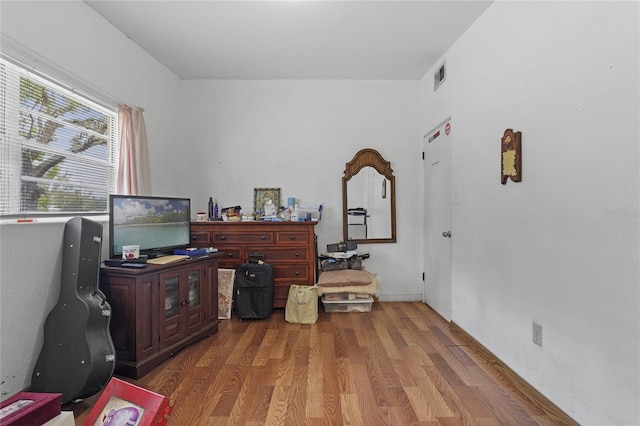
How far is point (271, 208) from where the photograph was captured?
3686 mm

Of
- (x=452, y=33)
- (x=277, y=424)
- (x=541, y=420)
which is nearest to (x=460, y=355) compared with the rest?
(x=541, y=420)

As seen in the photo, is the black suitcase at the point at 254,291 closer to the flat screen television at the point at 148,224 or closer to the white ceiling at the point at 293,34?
the flat screen television at the point at 148,224

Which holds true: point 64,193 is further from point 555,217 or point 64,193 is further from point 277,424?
point 555,217

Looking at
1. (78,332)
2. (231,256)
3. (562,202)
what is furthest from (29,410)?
(562,202)

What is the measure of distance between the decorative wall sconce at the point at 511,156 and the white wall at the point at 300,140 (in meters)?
1.70

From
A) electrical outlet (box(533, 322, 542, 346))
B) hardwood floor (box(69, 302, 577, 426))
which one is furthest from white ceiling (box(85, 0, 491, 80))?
hardwood floor (box(69, 302, 577, 426))

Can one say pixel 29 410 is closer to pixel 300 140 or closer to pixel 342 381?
pixel 342 381

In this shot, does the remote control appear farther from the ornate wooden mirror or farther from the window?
the ornate wooden mirror

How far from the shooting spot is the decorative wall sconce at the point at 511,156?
198 centimetres

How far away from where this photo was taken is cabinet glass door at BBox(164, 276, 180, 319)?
2.29 meters

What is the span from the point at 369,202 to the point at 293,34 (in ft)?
6.69

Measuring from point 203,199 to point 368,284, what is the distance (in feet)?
7.57

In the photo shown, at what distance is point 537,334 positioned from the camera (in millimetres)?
1826

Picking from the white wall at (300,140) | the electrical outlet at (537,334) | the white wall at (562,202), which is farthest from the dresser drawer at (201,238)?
the electrical outlet at (537,334)
